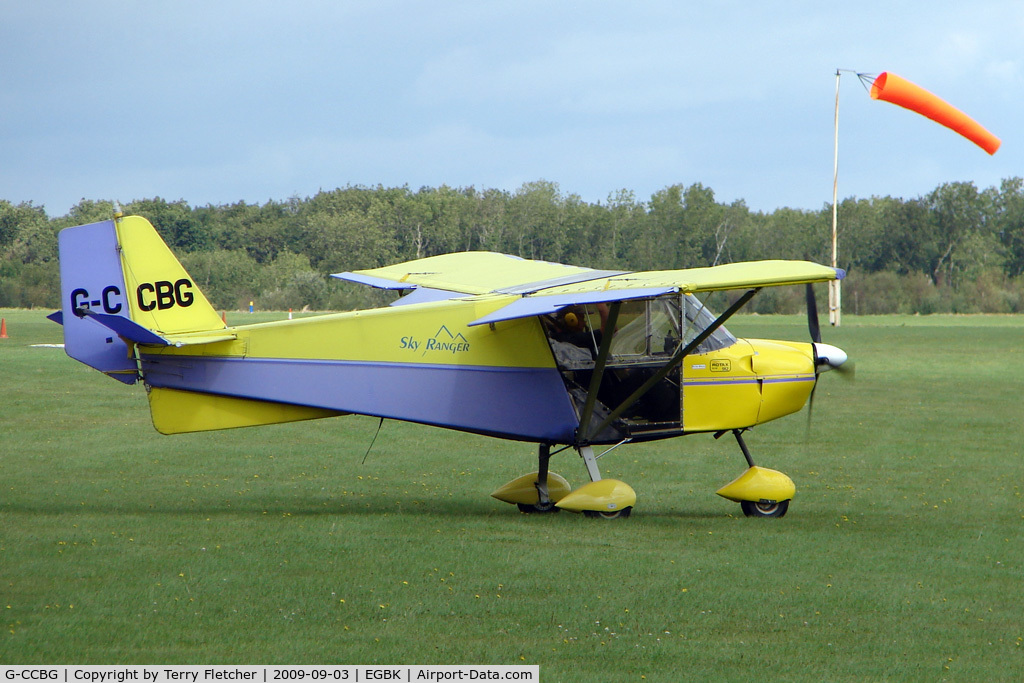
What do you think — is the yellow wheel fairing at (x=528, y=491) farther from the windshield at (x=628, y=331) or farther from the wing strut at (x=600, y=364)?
the windshield at (x=628, y=331)

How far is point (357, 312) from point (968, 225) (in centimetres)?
8598

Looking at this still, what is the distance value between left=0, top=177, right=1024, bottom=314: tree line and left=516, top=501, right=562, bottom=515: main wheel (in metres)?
35.2

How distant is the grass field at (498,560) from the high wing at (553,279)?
83.8 inches

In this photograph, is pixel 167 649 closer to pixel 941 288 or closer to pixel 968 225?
pixel 941 288

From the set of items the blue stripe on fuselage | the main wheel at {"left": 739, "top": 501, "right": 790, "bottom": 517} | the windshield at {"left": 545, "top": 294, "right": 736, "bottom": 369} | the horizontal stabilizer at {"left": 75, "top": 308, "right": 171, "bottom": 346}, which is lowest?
the main wheel at {"left": 739, "top": 501, "right": 790, "bottom": 517}

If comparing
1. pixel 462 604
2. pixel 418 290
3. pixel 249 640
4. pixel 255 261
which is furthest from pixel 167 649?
pixel 255 261

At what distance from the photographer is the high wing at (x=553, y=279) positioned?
8.53 metres

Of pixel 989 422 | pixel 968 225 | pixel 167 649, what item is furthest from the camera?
pixel 968 225

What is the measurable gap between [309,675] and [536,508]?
5.37 m

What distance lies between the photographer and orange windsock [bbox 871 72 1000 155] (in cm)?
2503

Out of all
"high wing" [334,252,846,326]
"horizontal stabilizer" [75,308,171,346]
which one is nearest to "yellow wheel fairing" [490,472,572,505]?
"high wing" [334,252,846,326]

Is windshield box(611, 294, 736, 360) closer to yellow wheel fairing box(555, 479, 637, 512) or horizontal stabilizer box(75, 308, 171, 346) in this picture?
yellow wheel fairing box(555, 479, 637, 512)

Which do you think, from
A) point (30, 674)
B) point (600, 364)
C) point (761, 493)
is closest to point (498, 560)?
point (600, 364)

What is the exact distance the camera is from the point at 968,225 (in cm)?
8562
